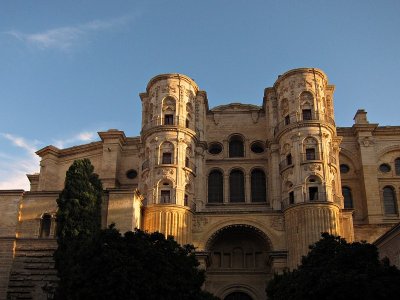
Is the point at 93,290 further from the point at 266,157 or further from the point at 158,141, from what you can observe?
the point at 266,157

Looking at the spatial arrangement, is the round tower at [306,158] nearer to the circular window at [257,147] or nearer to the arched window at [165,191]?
the circular window at [257,147]

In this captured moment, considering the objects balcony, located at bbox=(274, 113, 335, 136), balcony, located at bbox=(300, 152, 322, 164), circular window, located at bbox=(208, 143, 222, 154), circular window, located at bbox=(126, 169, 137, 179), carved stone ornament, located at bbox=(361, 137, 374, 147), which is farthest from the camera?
circular window, located at bbox=(126, 169, 137, 179)

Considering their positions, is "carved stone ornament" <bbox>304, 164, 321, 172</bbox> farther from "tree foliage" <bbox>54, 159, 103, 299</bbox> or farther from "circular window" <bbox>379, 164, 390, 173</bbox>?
"tree foliage" <bbox>54, 159, 103, 299</bbox>

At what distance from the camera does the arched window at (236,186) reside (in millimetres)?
38344

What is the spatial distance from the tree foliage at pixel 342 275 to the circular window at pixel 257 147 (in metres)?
16.3

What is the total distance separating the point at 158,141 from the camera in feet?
121

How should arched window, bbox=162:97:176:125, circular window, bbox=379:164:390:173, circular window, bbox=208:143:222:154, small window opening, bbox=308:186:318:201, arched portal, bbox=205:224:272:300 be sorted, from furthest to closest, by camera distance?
circular window, bbox=379:164:390:173 < circular window, bbox=208:143:222:154 < arched window, bbox=162:97:176:125 < arched portal, bbox=205:224:272:300 < small window opening, bbox=308:186:318:201

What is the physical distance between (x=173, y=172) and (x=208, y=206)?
3.86m

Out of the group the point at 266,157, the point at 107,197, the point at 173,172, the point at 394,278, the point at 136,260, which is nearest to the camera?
the point at 394,278

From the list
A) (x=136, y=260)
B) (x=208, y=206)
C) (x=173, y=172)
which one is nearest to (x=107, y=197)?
(x=173, y=172)

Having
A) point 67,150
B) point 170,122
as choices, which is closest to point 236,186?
point 170,122

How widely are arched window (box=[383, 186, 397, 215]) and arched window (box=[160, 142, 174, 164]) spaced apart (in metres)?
16.3

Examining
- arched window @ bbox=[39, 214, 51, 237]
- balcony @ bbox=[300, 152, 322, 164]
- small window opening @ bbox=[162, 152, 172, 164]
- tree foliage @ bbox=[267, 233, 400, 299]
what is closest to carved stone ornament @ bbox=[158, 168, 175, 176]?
small window opening @ bbox=[162, 152, 172, 164]

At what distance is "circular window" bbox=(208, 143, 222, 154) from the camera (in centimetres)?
4028
